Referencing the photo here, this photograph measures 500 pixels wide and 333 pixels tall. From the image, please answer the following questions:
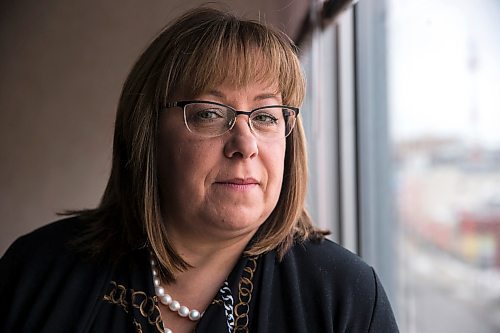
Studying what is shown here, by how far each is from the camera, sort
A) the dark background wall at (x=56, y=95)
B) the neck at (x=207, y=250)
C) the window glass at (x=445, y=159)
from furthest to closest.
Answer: the dark background wall at (x=56, y=95) < the neck at (x=207, y=250) < the window glass at (x=445, y=159)

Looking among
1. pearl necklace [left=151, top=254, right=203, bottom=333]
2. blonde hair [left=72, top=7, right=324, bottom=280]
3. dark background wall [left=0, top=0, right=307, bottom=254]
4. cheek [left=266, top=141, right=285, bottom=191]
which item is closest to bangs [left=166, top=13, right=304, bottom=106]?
blonde hair [left=72, top=7, right=324, bottom=280]

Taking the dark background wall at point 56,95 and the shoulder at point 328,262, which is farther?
the dark background wall at point 56,95

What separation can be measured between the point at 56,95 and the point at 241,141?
2.30 m

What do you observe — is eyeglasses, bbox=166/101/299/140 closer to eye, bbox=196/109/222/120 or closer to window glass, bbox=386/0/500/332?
eye, bbox=196/109/222/120

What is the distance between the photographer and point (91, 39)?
3.15 metres

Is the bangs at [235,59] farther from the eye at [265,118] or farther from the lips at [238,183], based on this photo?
the lips at [238,183]

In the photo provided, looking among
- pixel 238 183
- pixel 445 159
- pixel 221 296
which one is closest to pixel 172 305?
pixel 221 296

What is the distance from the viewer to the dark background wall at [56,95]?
10.3ft

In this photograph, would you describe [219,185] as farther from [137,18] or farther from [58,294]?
[137,18]

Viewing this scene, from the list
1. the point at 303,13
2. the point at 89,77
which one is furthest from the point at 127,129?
the point at 89,77

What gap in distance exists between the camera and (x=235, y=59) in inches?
44.2

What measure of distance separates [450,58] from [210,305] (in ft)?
2.32

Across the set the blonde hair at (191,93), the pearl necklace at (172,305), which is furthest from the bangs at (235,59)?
the pearl necklace at (172,305)

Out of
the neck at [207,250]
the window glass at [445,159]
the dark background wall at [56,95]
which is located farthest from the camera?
the dark background wall at [56,95]
